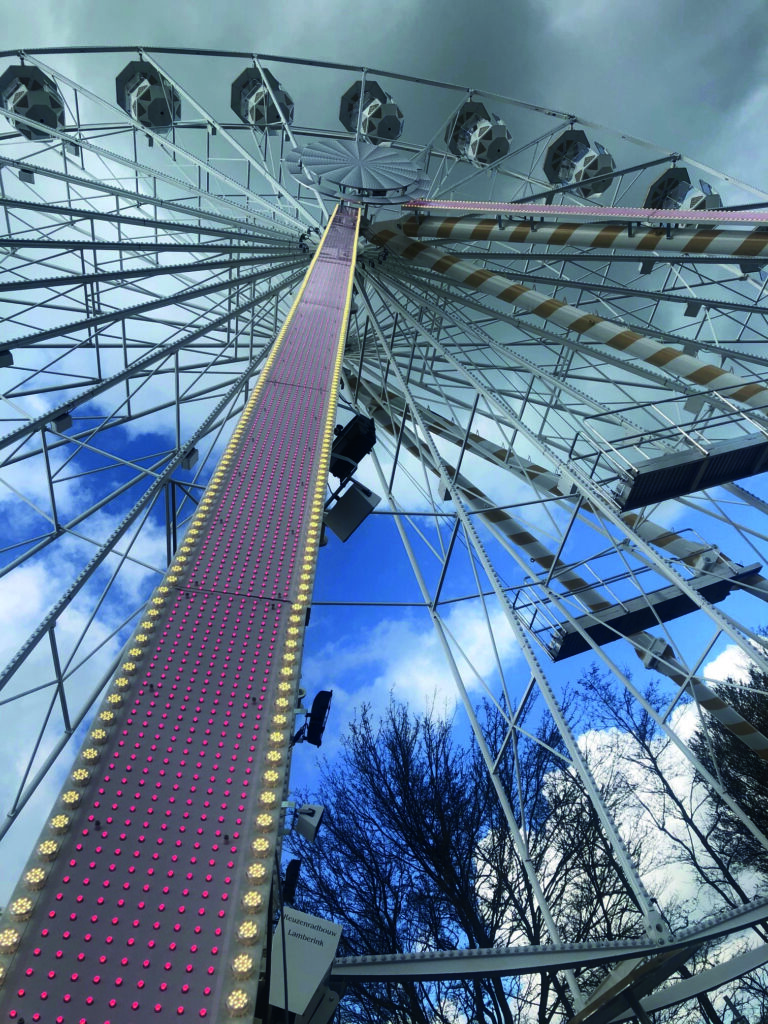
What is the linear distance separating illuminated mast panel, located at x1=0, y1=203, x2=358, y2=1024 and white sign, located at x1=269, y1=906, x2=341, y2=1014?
187cm

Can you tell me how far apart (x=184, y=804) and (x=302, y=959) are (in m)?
2.64

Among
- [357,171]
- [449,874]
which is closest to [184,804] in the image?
[449,874]

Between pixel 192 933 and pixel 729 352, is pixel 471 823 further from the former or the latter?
pixel 192 933

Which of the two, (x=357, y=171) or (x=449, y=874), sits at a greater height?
(x=357, y=171)

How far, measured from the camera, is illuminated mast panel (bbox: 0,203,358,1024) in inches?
110

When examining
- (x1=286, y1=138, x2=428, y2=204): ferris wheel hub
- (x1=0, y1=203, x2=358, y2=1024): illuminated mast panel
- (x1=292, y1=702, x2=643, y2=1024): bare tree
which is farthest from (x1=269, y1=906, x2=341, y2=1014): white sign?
(x1=286, y1=138, x2=428, y2=204): ferris wheel hub

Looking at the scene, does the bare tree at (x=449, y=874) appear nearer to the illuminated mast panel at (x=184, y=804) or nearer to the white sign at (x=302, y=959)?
the white sign at (x=302, y=959)

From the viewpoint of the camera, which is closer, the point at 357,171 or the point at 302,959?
the point at 302,959

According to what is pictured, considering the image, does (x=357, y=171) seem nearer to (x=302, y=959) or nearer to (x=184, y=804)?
(x=184, y=804)

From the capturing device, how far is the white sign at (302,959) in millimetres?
4988

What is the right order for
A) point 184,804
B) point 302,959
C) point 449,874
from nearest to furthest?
point 184,804 < point 302,959 < point 449,874

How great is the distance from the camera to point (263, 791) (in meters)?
3.75

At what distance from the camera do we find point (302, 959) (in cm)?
525

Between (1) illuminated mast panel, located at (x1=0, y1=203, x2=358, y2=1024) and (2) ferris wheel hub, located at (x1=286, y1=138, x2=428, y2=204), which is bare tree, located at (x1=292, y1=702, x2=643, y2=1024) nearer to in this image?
(1) illuminated mast panel, located at (x1=0, y1=203, x2=358, y2=1024)
